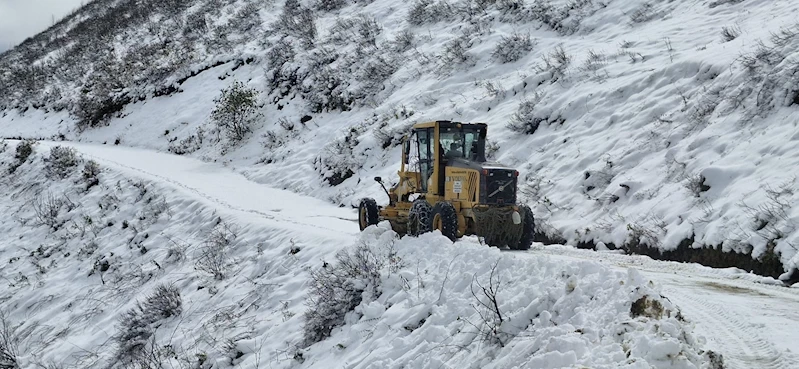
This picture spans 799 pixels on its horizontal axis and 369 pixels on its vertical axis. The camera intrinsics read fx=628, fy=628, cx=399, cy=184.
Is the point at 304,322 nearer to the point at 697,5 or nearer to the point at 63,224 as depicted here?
the point at 63,224

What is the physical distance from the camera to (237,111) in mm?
27234

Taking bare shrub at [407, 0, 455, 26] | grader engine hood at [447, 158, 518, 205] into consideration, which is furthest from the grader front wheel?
bare shrub at [407, 0, 455, 26]

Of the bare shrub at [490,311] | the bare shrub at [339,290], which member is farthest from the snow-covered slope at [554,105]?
the bare shrub at [339,290]

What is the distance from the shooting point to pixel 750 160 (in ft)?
35.1

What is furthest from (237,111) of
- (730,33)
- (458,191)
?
(730,33)

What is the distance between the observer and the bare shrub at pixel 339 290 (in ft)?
29.0

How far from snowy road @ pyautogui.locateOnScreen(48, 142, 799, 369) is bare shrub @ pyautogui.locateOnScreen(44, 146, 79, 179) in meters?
7.50

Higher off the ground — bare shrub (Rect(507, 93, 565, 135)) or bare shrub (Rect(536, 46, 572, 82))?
bare shrub (Rect(536, 46, 572, 82))

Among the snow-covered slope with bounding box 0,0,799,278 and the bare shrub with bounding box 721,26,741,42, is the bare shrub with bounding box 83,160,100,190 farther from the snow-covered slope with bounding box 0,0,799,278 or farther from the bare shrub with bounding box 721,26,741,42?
the bare shrub with bounding box 721,26,741,42

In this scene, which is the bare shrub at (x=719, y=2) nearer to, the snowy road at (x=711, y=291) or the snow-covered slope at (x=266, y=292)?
the snowy road at (x=711, y=291)

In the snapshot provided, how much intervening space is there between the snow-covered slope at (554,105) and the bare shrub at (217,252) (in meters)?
5.05

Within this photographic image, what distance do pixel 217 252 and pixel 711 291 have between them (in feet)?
34.1

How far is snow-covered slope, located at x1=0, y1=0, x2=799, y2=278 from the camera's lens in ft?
35.7

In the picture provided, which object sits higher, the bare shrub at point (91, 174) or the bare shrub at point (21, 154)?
the bare shrub at point (21, 154)
